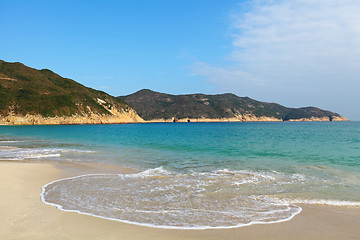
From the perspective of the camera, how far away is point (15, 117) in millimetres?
105125

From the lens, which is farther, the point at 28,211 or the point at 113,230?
the point at 28,211

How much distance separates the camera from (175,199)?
7863mm

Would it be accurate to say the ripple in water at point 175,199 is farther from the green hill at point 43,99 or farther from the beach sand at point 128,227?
the green hill at point 43,99

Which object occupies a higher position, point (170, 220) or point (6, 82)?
point (6, 82)

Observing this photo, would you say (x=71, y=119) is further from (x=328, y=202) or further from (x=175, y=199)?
(x=328, y=202)

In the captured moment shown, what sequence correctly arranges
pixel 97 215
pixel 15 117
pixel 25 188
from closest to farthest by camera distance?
pixel 97 215, pixel 25 188, pixel 15 117

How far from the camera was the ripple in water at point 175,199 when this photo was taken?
6055mm

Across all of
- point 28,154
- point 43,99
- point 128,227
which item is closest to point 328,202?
point 128,227

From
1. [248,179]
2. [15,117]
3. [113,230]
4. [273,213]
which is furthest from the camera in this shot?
[15,117]

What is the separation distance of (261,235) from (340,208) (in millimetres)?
3743

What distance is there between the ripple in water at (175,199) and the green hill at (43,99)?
383 feet

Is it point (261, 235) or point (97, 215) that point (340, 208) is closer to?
point (261, 235)

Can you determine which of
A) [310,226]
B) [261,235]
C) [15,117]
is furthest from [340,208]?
[15,117]

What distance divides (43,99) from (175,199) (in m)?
132
